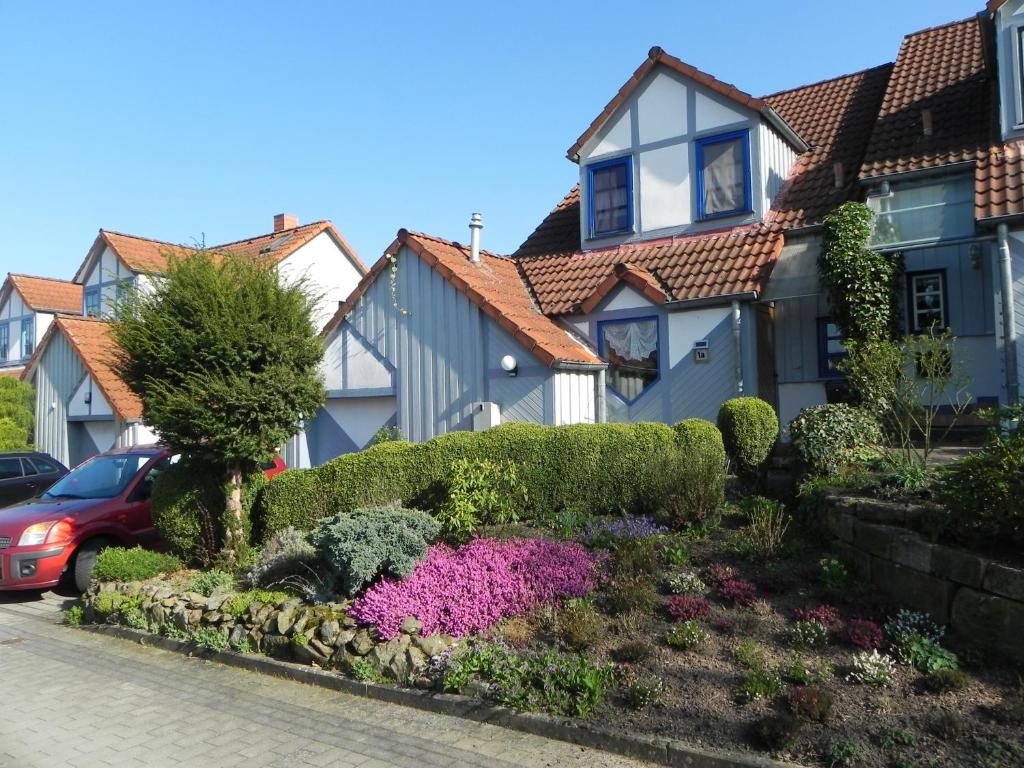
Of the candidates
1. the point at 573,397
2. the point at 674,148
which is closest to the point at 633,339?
the point at 573,397

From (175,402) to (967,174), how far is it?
1239cm

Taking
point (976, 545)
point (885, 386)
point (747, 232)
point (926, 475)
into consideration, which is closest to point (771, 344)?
point (747, 232)

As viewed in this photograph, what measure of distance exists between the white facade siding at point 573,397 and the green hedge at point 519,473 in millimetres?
3379

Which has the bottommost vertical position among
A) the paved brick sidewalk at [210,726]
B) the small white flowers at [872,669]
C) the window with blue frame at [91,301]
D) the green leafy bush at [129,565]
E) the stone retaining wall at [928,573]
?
the paved brick sidewalk at [210,726]

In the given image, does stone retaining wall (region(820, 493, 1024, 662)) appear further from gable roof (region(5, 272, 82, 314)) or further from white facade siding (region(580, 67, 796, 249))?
gable roof (region(5, 272, 82, 314))

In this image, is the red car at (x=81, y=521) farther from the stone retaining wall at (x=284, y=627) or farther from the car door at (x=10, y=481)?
the car door at (x=10, y=481)

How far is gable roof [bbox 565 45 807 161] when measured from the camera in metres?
14.6

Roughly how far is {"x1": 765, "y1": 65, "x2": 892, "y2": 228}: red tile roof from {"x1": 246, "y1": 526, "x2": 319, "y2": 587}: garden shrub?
1027 centimetres

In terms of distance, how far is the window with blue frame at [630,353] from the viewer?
14.3 meters

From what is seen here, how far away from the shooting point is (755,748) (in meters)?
4.93

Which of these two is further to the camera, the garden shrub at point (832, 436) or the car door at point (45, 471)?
the car door at point (45, 471)

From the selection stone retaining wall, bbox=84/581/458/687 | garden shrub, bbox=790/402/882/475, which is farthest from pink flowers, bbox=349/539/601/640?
garden shrub, bbox=790/402/882/475

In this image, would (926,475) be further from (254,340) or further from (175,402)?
(175,402)

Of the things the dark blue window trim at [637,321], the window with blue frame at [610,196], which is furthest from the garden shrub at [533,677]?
the window with blue frame at [610,196]
